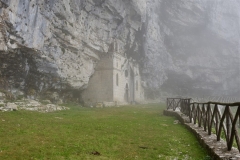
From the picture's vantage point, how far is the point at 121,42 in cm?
4512

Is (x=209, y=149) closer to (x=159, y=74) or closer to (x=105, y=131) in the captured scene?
(x=105, y=131)

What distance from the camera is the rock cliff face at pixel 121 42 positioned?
82.7ft

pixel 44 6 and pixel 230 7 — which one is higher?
pixel 230 7

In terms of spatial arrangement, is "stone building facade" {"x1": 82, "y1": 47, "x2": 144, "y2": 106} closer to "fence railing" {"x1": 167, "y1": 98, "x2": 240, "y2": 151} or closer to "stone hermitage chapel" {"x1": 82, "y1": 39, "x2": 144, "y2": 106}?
"stone hermitage chapel" {"x1": 82, "y1": 39, "x2": 144, "y2": 106}

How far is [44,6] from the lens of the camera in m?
26.9

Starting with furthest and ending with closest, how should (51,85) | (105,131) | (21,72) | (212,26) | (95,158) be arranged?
(212,26) < (51,85) < (21,72) < (105,131) < (95,158)

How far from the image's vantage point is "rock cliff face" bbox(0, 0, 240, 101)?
25202 millimetres

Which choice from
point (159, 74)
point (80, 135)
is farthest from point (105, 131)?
point (159, 74)

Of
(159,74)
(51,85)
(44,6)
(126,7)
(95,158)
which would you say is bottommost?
(95,158)

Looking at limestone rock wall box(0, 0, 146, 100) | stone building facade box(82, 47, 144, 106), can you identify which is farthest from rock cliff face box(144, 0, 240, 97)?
limestone rock wall box(0, 0, 146, 100)

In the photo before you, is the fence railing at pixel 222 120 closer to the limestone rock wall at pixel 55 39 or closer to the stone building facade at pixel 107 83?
the limestone rock wall at pixel 55 39

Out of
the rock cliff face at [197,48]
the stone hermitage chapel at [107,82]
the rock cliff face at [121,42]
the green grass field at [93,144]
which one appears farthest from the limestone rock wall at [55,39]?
the rock cliff face at [197,48]

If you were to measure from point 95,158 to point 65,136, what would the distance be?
375 centimetres

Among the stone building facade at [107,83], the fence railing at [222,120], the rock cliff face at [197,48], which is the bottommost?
the fence railing at [222,120]
